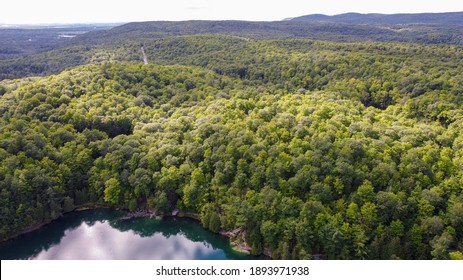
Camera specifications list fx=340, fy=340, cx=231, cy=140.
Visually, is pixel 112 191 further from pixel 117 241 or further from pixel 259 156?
pixel 259 156

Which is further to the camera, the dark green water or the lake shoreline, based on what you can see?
the dark green water

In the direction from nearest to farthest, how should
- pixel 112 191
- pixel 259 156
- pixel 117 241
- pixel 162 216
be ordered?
pixel 117 241 < pixel 259 156 < pixel 162 216 < pixel 112 191

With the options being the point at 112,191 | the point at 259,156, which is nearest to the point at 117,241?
the point at 112,191

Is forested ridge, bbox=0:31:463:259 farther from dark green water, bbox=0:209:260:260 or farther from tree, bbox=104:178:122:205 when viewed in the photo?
dark green water, bbox=0:209:260:260

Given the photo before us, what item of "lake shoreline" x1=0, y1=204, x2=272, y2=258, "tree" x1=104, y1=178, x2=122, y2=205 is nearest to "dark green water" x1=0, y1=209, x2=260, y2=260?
"lake shoreline" x1=0, y1=204, x2=272, y2=258

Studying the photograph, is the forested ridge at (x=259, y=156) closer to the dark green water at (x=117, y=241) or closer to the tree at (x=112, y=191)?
the tree at (x=112, y=191)
